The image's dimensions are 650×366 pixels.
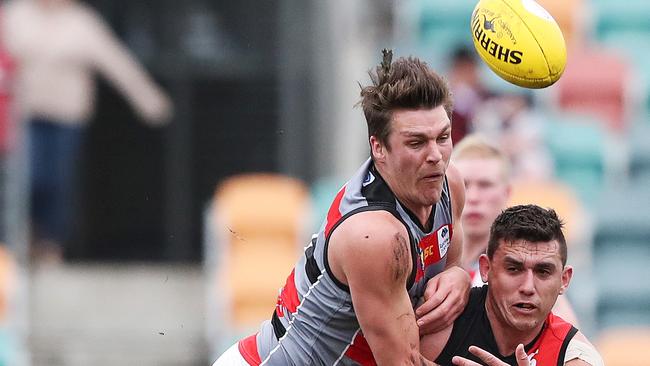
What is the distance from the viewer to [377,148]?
5.34 m

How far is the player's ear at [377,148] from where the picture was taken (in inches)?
209

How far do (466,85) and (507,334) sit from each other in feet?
14.9

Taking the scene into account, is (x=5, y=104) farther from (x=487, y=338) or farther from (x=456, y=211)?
(x=487, y=338)

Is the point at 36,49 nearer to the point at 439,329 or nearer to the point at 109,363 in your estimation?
the point at 109,363

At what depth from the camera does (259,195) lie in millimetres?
10375

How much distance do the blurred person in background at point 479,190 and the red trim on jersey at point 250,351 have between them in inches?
41.7

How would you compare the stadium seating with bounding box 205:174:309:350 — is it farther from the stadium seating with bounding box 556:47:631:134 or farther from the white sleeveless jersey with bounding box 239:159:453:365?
the white sleeveless jersey with bounding box 239:159:453:365

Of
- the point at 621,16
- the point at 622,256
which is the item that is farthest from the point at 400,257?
the point at 621,16

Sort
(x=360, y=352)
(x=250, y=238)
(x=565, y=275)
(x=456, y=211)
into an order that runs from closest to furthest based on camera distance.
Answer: (x=565, y=275) → (x=360, y=352) → (x=456, y=211) → (x=250, y=238)

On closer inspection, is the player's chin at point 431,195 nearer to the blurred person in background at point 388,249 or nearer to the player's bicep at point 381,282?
the blurred person in background at point 388,249

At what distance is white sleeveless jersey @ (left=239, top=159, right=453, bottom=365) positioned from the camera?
532cm

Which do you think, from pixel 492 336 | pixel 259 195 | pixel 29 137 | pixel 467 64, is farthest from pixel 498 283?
pixel 29 137

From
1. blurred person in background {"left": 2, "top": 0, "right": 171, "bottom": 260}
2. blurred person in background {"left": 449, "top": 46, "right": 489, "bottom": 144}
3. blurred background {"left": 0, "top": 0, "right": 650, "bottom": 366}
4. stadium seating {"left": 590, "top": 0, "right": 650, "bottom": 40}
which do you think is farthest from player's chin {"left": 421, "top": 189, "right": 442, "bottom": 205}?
stadium seating {"left": 590, "top": 0, "right": 650, "bottom": 40}

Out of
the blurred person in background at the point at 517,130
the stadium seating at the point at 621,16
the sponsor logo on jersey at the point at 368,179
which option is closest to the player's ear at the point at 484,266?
the sponsor logo on jersey at the point at 368,179
